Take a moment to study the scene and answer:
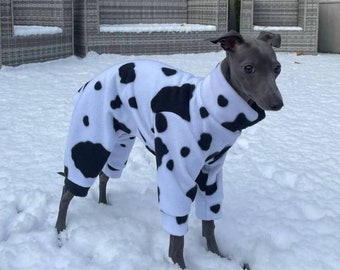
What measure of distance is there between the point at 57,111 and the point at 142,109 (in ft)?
7.52

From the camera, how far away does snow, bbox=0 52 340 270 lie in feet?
6.62

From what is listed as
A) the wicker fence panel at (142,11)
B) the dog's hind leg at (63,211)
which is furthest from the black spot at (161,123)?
the wicker fence panel at (142,11)

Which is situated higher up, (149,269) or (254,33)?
(254,33)

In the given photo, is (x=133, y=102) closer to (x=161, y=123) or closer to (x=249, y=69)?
(x=161, y=123)

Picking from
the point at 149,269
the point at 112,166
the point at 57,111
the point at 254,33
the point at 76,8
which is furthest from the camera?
the point at 254,33

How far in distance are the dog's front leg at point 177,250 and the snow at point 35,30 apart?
402 cm

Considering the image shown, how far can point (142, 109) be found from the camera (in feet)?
6.50

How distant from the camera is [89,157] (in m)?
2.10

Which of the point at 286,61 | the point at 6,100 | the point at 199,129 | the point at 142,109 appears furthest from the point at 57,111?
the point at 286,61

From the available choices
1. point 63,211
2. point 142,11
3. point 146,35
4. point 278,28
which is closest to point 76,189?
point 63,211

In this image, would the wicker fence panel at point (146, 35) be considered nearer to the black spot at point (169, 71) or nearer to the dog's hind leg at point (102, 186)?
the dog's hind leg at point (102, 186)

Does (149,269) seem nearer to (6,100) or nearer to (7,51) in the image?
(6,100)

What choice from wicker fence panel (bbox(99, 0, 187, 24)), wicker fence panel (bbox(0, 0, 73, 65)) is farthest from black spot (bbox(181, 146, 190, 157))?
wicker fence panel (bbox(99, 0, 187, 24))

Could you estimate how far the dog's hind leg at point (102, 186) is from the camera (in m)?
2.47
